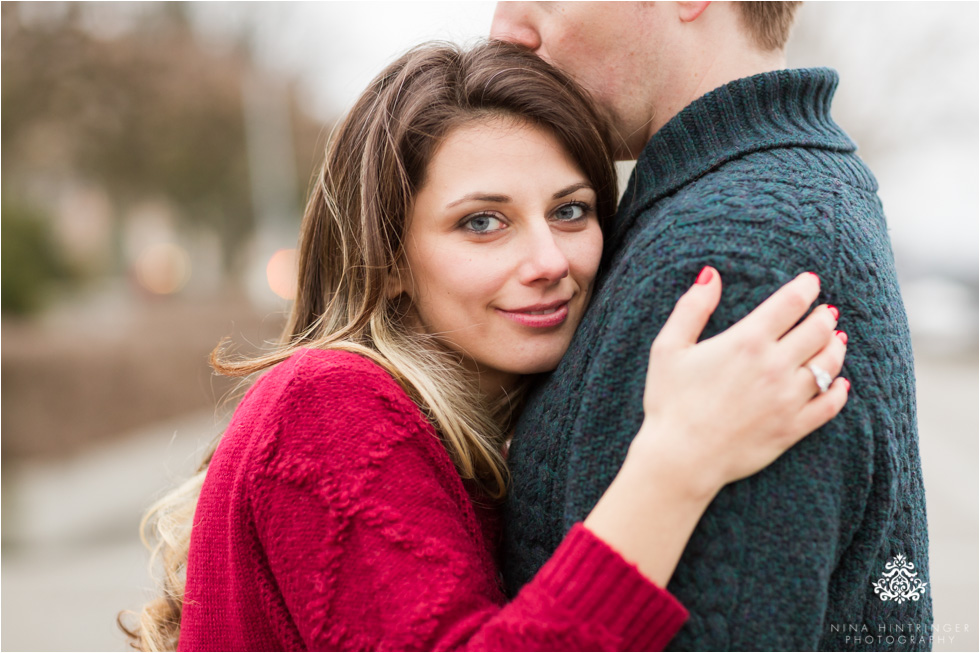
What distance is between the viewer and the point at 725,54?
1.97m

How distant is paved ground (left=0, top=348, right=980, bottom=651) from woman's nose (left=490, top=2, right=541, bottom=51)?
1815mm

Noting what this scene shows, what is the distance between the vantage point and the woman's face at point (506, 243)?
191 centimetres

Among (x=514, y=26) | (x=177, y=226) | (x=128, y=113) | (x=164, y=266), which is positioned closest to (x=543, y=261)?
(x=514, y=26)

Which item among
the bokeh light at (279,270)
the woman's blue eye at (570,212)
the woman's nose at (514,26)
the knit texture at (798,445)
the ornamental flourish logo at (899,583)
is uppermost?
the bokeh light at (279,270)

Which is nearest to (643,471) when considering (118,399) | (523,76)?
(523,76)

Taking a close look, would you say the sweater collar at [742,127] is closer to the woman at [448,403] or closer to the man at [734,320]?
the man at [734,320]

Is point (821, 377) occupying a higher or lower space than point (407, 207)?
lower

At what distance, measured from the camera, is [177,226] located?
27750 mm

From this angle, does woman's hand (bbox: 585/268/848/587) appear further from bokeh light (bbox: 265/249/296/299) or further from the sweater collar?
bokeh light (bbox: 265/249/296/299)

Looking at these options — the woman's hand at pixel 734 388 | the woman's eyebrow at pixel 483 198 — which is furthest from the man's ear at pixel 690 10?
the woman's hand at pixel 734 388

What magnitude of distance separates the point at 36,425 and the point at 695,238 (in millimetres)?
8984

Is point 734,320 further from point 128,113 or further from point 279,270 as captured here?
point 279,270

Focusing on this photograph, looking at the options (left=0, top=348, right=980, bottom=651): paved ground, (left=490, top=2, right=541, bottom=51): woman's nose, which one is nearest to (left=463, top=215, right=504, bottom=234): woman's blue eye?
(left=490, top=2, right=541, bottom=51): woman's nose

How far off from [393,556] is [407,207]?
92 cm
